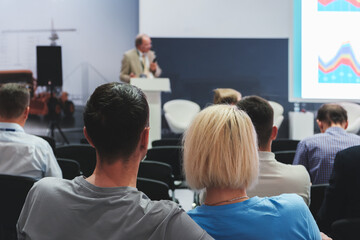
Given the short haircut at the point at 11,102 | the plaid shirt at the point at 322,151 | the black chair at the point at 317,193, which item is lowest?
the black chair at the point at 317,193

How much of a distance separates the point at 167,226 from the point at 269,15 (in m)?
8.16

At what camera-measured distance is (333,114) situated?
350 centimetres

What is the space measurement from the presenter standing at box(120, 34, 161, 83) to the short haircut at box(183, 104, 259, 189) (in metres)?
5.50

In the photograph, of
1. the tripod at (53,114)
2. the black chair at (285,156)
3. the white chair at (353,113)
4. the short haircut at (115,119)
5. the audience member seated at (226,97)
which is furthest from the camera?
the tripod at (53,114)

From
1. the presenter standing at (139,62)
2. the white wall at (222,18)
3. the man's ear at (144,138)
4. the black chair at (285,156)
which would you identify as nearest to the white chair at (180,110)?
the presenter standing at (139,62)

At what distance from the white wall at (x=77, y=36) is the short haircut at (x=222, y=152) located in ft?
24.7

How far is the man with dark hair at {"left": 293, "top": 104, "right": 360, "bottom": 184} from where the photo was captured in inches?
128

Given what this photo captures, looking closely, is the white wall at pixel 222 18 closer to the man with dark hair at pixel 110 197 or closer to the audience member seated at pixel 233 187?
the audience member seated at pixel 233 187

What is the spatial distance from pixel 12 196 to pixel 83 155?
4.54ft

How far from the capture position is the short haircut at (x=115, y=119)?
122 cm

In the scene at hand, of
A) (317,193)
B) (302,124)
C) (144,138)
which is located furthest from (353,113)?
(144,138)

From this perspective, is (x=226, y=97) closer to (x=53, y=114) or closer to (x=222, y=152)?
(x=222, y=152)

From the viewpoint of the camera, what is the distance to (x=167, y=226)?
3.54 ft

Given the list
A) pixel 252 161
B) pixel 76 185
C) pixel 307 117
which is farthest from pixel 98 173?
pixel 307 117
